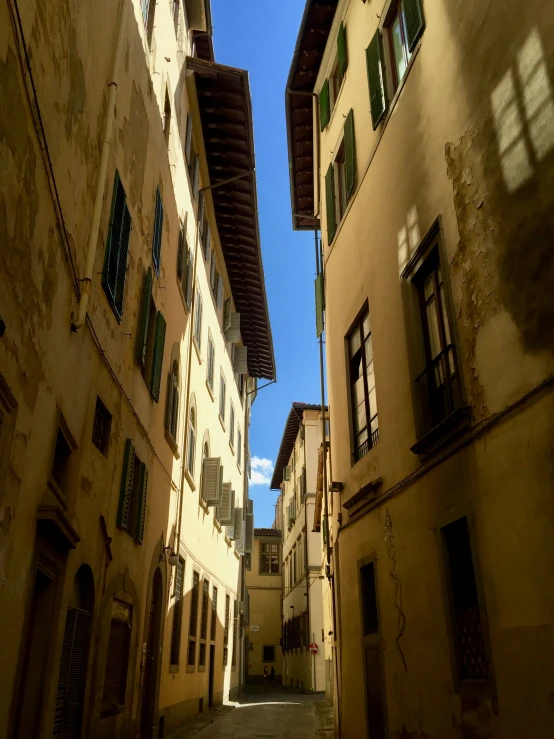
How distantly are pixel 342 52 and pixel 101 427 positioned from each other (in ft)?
27.4

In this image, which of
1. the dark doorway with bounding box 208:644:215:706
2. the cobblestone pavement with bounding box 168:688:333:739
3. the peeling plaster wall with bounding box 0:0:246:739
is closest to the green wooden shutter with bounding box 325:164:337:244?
the peeling plaster wall with bounding box 0:0:246:739

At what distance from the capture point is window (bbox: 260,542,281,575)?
41.9 meters

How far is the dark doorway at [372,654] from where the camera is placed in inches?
312

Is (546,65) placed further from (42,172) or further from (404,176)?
(42,172)

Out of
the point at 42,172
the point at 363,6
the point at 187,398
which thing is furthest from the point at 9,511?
the point at 363,6

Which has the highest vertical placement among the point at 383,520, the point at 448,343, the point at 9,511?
the point at 448,343

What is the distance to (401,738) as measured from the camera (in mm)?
6906

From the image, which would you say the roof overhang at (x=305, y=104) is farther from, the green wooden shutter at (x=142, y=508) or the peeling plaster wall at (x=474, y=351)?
the green wooden shutter at (x=142, y=508)

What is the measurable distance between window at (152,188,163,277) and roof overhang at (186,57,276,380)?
5.45m

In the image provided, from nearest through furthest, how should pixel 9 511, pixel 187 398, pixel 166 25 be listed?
pixel 9 511
pixel 166 25
pixel 187 398

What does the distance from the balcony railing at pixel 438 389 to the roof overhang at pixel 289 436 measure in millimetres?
23121

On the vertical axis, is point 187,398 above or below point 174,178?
below

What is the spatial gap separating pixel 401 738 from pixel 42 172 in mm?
6661

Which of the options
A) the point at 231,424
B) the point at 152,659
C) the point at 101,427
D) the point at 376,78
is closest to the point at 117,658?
the point at 152,659
